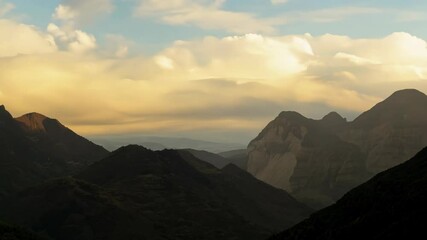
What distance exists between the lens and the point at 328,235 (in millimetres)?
116250

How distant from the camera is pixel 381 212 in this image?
113 m

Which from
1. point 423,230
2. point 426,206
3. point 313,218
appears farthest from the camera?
point 313,218

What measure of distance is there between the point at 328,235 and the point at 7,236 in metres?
100

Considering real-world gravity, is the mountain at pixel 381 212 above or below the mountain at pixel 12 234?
above

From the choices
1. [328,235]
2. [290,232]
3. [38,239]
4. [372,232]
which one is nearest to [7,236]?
[38,239]

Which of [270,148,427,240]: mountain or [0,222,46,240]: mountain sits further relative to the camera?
[0,222,46,240]: mountain

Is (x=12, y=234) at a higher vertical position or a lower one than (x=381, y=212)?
lower

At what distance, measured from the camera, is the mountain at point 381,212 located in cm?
10000

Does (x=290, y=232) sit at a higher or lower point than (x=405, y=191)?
lower

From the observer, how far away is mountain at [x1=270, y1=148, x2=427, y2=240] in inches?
3937

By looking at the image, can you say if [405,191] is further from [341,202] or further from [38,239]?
[38,239]

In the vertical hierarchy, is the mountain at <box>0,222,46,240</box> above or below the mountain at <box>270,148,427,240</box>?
below

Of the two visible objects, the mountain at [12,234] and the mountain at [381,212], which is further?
the mountain at [12,234]

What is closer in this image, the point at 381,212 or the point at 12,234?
the point at 381,212
